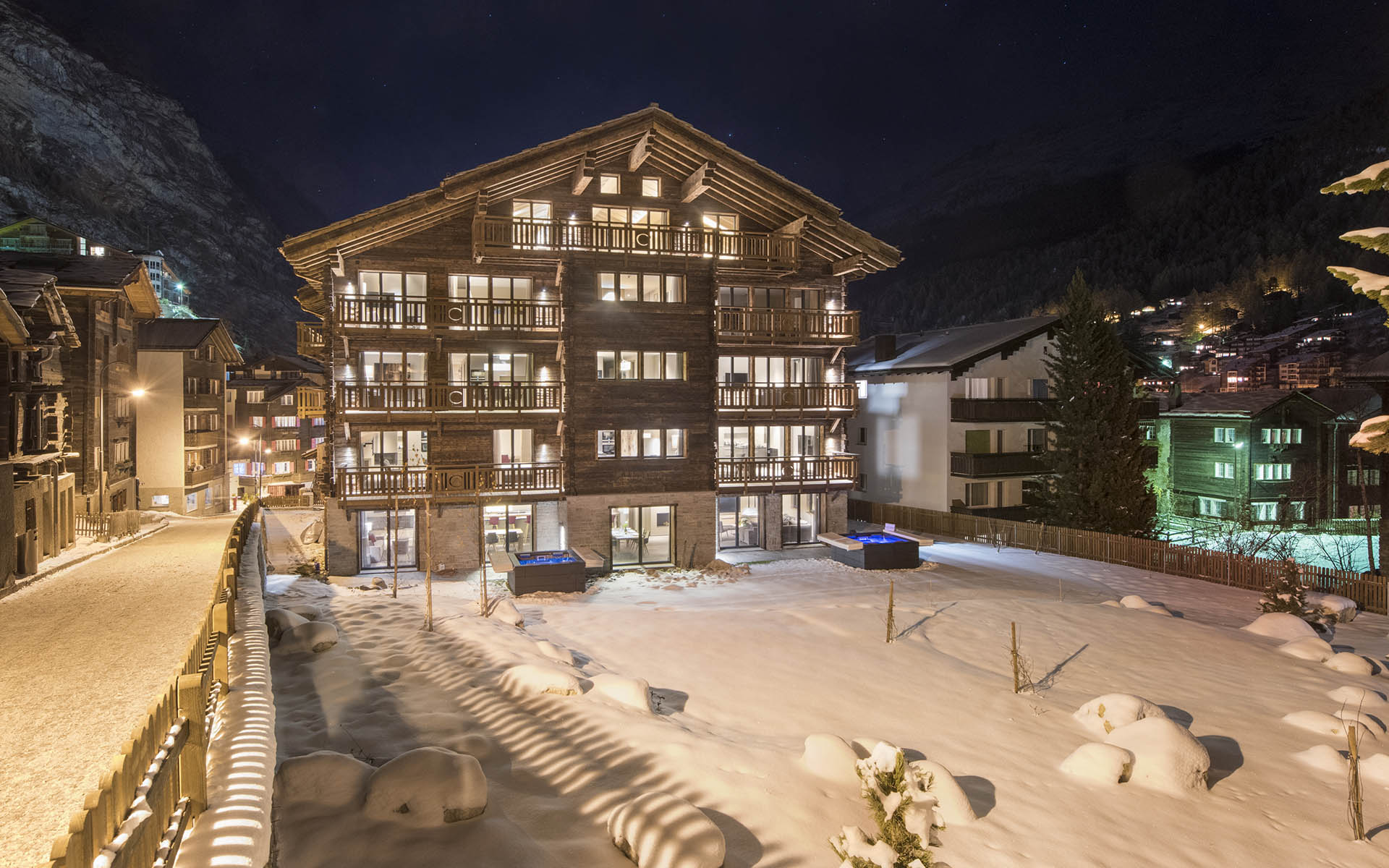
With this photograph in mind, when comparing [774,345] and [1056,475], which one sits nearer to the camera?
[774,345]

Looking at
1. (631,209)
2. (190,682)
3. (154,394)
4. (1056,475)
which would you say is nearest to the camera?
(190,682)

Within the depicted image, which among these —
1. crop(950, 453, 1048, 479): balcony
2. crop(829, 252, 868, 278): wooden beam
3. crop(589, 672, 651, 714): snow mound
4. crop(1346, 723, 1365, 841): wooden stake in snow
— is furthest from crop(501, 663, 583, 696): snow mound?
crop(950, 453, 1048, 479): balcony

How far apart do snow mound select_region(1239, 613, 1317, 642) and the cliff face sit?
139401 mm

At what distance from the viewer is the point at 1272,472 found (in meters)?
54.1

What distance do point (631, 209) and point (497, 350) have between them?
8716 mm

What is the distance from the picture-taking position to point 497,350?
31.0 m

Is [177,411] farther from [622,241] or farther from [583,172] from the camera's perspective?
[622,241]

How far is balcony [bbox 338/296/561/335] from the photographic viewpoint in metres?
28.8

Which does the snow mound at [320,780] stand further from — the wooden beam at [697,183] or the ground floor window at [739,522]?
the wooden beam at [697,183]

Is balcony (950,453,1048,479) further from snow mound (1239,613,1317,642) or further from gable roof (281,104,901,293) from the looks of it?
snow mound (1239,613,1317,642)

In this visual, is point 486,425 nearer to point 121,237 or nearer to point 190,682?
point 190,682

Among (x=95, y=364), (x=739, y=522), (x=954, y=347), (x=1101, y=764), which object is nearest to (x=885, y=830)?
(x=1101, y=764)

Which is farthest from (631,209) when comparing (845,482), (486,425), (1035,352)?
(1035,352)

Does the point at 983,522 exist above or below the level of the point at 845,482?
below
